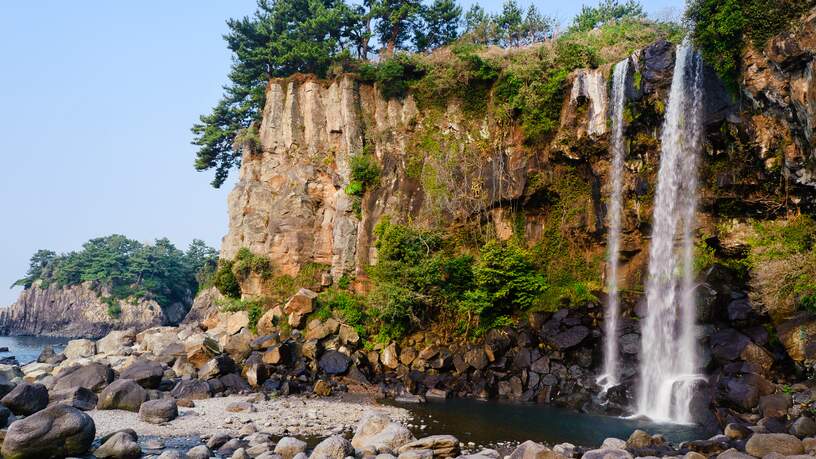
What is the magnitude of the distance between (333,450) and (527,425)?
254 inches

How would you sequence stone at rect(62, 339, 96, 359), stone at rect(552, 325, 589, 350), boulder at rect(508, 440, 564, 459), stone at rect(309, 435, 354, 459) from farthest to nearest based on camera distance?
stone at rect(62, 339, 96, 359), stone at rect(552, 325, 589, 350), stone at rect(309, 435, 354, 459), boulder at rect(508, 440, 564, 459)

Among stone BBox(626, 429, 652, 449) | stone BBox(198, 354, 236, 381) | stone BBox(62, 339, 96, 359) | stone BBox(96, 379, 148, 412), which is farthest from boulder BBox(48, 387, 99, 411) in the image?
stone BBox(626, 429, 652, 449)

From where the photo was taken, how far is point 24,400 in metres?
15.2

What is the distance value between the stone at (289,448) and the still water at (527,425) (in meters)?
3.71

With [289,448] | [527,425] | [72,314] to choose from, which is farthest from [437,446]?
[72,314]

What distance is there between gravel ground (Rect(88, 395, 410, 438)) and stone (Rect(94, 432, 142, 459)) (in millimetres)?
1932

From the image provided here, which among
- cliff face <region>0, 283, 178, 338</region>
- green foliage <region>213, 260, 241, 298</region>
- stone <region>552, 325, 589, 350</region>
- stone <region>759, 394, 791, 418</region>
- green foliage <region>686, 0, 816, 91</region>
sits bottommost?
cliff face <region>0, 283, 178, 338</region>

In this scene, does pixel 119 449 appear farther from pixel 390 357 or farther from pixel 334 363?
pixel 390 357

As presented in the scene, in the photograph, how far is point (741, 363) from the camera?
16.9 m

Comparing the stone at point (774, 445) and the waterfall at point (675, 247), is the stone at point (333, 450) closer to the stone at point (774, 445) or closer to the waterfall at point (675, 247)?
the stone at point (774, 445)

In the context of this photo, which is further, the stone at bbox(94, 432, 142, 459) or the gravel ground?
the gravel ground

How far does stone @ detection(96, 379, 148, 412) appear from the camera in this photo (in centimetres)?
1670

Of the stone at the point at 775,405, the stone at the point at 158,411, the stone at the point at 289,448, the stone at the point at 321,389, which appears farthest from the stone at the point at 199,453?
the stone at the point at 775,405

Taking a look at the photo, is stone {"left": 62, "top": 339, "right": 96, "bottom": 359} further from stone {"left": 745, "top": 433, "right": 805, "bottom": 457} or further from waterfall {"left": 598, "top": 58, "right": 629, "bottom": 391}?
stone {"left": 745, "top": 433, "right": 805, "bottom": 457}
